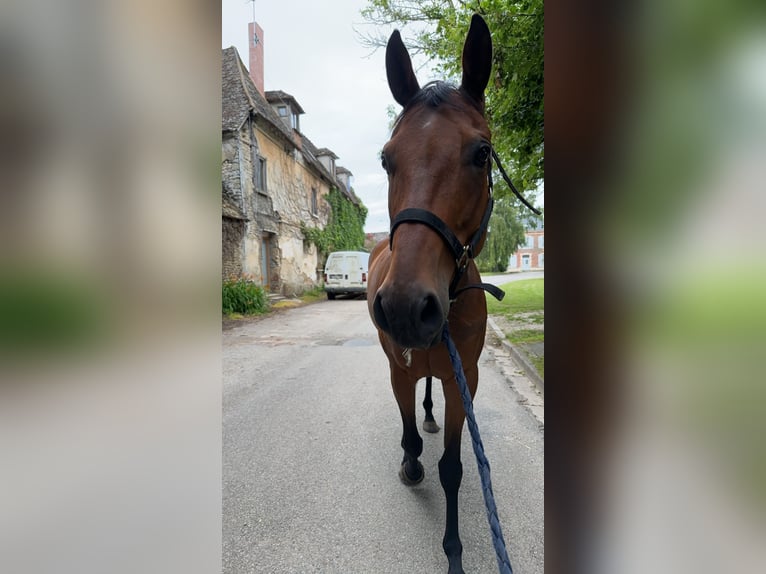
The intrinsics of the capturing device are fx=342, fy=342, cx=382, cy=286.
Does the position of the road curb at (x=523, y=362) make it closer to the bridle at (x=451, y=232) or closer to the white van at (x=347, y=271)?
the bridle at (x=451, y=232)

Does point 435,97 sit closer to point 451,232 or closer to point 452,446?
point 451,232

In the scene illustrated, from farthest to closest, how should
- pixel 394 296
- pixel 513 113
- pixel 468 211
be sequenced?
pixel 513 113, pixel 468 211, pixel 394 296

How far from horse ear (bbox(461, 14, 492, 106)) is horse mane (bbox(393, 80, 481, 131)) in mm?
62

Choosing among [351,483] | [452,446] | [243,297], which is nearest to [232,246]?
[243,297]

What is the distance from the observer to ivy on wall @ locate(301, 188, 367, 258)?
17183 mm

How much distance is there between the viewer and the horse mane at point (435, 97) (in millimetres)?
1431

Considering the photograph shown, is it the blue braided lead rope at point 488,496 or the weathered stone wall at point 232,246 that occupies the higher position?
the weathered stone wall at point 232,246

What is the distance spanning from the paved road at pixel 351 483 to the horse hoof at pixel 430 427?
108 millimetres

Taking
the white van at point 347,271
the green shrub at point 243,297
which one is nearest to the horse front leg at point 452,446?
the green shrub at point 243,297
